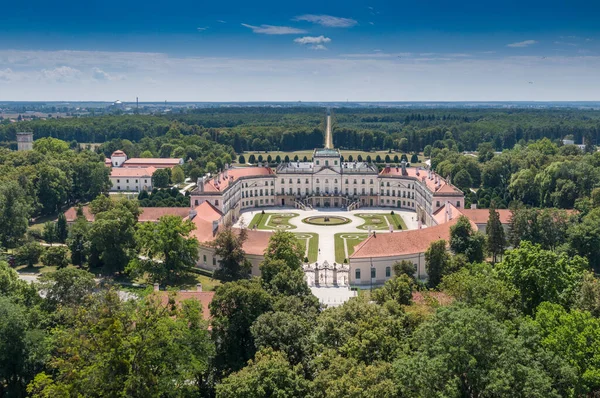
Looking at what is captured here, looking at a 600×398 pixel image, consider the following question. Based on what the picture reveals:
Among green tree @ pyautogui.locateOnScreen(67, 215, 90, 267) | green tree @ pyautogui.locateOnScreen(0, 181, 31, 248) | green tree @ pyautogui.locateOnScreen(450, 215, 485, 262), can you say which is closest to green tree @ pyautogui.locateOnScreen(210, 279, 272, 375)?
green tree @ pyautogui.locateOnScreen(450, 215, 485, 262)

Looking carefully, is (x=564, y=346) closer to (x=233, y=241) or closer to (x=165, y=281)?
(x=233, y=241)

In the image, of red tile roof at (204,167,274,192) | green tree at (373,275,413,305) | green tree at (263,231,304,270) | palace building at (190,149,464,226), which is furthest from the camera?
palace building at (190,149,464,226)

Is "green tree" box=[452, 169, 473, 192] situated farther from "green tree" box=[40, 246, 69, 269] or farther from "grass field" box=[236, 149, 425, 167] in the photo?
"green tree" box=[40, 246, 69, 269]

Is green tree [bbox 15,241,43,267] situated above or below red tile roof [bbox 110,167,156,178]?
below

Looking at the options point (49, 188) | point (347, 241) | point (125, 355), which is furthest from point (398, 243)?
point (49, 188)

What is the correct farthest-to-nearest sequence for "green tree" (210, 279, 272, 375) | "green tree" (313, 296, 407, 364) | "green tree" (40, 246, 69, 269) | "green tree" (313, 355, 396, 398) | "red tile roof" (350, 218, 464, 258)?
"green tree" (40, 246, 69, 269) < "red tile roof" (350, 218, 464, 258) < "green tree" (210, 279, 272, 375) < "green tree" (313, 296, 407, 364) < "green tree" (313, 355, 396, 398)

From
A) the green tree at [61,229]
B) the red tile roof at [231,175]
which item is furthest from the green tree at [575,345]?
the red tile roof at [231,175]

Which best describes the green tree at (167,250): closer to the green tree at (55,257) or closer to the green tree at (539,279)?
the green tree at (55,257)
